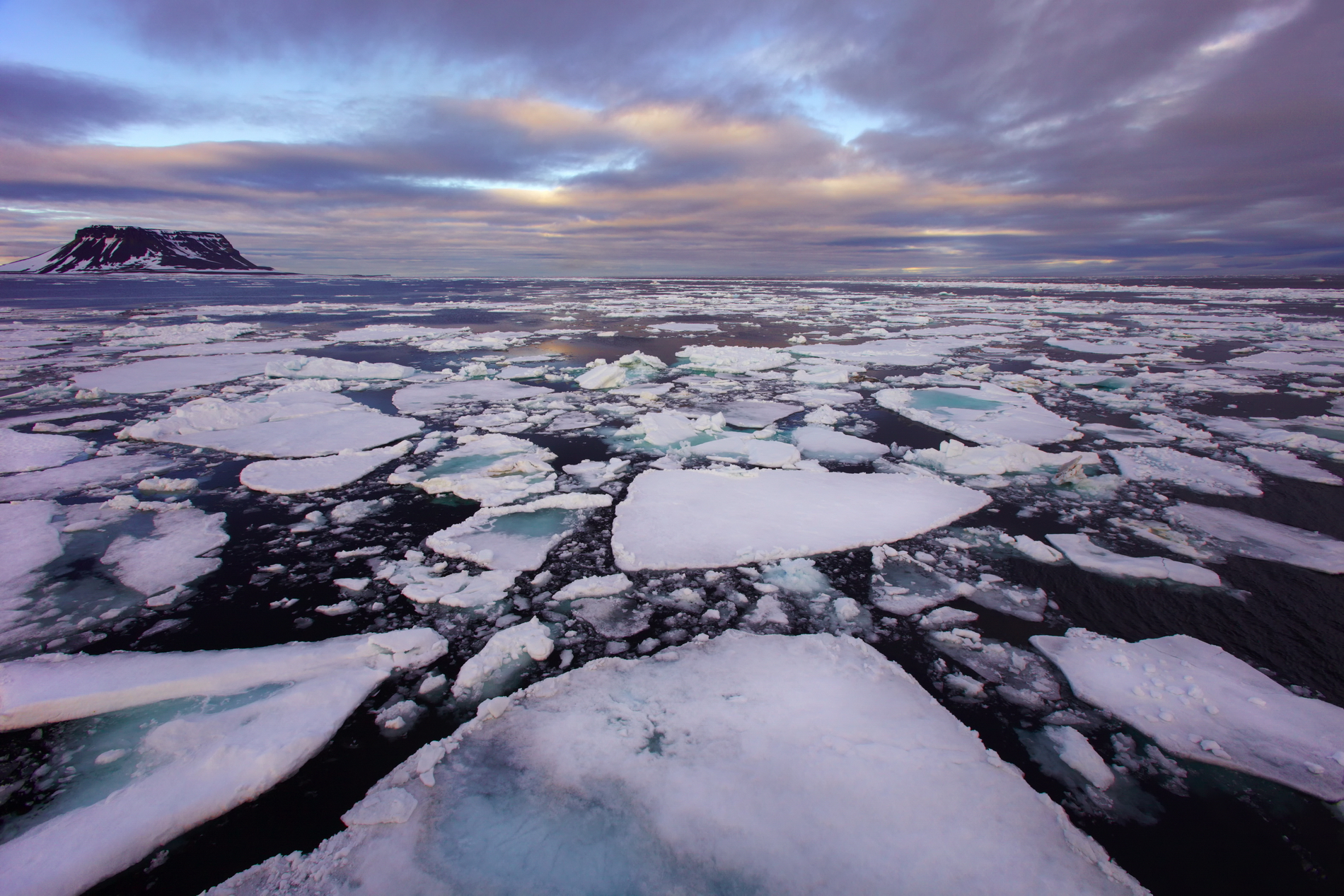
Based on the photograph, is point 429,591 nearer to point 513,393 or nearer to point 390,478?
point 390,478

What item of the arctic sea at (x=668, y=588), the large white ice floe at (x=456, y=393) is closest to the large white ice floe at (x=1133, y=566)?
the arctic sea at (x=668, y=588)

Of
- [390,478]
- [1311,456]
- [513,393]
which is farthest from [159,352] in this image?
[1311,456]

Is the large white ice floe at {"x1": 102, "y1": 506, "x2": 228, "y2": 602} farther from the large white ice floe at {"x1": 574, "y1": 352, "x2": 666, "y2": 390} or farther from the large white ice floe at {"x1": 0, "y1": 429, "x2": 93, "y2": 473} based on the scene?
the large white ice floe at {"x1": 574, "y1": 352, "x2": 666, "y2": 390}

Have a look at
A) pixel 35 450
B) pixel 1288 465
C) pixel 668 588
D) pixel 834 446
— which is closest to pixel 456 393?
pixel 35 450

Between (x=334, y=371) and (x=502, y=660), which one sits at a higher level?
(x=334, y=371)

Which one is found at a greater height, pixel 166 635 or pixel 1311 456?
pixel 1311 456

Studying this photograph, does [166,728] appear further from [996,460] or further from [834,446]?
[996,460]

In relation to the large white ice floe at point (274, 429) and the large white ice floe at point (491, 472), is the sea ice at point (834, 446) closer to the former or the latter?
the large white ice floe at point (491, 472)
